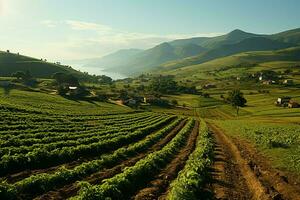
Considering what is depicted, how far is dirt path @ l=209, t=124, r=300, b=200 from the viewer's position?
24.1m

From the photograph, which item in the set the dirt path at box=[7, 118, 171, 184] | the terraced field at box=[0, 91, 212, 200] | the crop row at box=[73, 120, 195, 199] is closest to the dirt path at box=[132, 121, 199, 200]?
the terraced field at box=[0, 91, 212, 200]

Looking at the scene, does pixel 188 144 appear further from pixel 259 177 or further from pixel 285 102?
pixel 285 102

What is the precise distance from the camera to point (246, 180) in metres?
28.1

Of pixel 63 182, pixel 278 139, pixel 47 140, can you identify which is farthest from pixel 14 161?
pixel 278 139

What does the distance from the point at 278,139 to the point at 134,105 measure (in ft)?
377

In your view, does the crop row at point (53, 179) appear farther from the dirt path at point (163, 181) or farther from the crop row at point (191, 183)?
the crop row at point (191, 183)

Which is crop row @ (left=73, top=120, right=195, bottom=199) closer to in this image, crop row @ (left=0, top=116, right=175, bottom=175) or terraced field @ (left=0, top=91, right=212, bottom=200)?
terraced field @ (left=0, top=91, right=212, bottom=200)

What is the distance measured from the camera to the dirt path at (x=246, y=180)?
24078 mm

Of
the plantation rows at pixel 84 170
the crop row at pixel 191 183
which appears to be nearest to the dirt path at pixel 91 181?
the plantation rows at pixel 84 170

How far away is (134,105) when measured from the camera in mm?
163000

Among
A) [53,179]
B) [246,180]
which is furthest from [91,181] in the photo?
[246,180]

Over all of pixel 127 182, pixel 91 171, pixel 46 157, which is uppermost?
pixel 127 182

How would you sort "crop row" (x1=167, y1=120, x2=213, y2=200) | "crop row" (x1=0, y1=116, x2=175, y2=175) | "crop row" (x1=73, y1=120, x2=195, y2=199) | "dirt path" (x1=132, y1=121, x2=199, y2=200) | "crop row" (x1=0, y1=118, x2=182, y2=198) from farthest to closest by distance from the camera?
"crop row" (x1=0, y1=116, x2=175, y2=175), "dirt path" (x1=132, y1=121, x2=199, y2=200), "crop row" (x1=167, y1=120, x2=213, y2=200), "crop row" (x1=0, y1=118, x2=182, y2=198), "crop row" (x1=73, y1=120, x2=195, y2=199)

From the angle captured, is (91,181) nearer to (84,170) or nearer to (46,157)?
(84,170)
